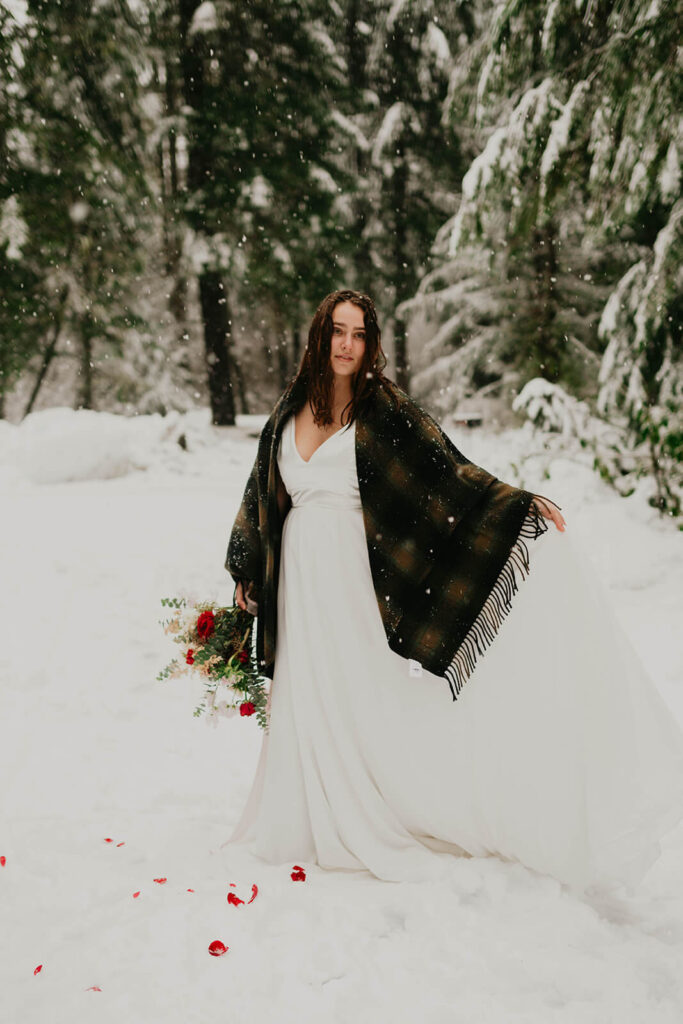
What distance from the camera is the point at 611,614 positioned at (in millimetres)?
2824

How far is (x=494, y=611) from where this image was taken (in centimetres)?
279

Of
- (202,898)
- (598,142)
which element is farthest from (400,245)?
(202,898)

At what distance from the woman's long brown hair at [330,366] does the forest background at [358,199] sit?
13.6 feet

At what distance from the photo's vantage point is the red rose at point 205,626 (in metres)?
2.99

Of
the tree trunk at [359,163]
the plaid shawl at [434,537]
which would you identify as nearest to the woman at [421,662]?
the plaid shawl at [434,537]

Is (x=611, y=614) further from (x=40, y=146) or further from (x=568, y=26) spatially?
(x=40, y=146)

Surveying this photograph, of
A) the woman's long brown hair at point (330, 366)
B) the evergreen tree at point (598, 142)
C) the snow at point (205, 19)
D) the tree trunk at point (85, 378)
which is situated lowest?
the tree trunk at point (85, 378)

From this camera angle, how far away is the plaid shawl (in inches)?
110

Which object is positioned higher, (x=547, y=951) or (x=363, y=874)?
(x=547, y=951)

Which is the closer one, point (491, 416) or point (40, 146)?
point (40, 146)

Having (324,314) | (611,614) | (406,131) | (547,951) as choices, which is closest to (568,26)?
(324,314)

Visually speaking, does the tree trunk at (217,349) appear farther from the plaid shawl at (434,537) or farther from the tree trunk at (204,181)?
the plaid shawl at (434,537)

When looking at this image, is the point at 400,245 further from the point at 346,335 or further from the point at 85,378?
the point at 346,335

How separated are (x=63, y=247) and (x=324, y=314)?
32.2 ft
